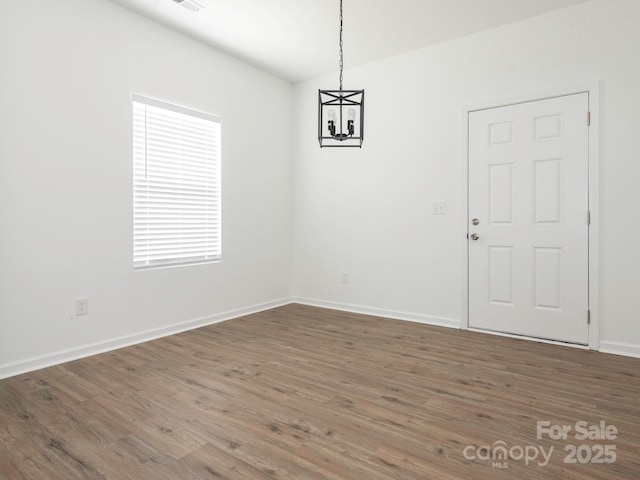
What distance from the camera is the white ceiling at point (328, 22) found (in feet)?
10.9

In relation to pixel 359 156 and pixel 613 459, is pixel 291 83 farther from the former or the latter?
pixel 613 459

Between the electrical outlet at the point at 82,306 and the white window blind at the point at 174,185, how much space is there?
50cm

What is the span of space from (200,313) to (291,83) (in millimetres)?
3164

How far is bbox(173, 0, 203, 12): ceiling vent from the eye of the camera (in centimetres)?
327

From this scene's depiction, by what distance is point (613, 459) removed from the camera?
5.84 feet

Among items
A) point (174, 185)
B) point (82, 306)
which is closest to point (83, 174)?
point (174, 185)

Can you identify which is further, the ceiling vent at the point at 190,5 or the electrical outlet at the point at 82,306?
the ceiling vent at the point at 190,5

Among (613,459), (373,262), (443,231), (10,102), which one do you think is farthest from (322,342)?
(10,102)

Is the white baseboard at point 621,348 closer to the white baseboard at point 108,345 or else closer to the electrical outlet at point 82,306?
the white baseboard at point 108,345

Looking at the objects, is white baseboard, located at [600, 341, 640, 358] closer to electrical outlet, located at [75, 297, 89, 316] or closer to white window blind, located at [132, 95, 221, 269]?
white window blind, located at [132, 95, 221, 269]

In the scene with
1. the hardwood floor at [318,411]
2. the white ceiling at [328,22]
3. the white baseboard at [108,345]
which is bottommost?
the hardwood floor at [318,411]

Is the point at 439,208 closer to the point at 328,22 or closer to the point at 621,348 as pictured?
the point at 621,348

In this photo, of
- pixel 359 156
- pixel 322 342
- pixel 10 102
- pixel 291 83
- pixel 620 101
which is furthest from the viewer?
pixel 291 83

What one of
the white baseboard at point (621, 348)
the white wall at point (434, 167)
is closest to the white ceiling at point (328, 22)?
the white wall at point (434, 167)
